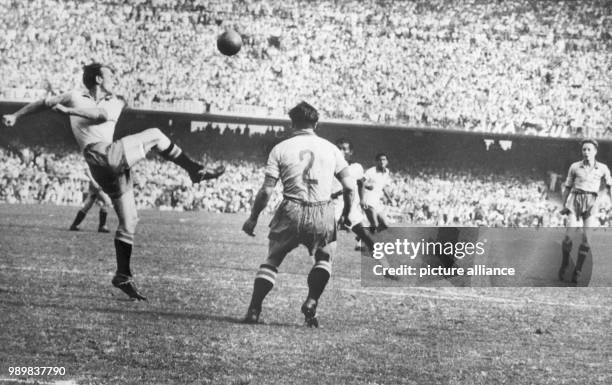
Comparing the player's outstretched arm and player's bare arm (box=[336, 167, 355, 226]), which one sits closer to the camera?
player's bare arm (box=[336, 167, 355, 226])

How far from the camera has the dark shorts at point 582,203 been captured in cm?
791

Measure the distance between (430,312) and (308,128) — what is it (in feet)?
5.27

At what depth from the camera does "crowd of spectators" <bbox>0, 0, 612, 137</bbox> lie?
14.2 m

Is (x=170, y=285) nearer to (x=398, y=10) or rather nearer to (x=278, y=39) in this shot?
(x=278, y=39)

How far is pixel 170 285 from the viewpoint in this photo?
5.72 meters

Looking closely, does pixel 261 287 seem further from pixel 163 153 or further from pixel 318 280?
pixel 163 153

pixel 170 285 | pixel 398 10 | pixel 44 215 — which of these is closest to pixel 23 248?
pixel 170 285

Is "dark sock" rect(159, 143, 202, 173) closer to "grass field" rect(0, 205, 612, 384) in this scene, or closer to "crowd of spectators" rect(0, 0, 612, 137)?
"grass field" rect(0, 205, 612, 384)

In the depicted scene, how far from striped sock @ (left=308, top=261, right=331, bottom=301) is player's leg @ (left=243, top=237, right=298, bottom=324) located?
0.63 ft

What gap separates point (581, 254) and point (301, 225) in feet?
12.5

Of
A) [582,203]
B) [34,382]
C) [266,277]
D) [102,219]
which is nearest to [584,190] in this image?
[582,203]

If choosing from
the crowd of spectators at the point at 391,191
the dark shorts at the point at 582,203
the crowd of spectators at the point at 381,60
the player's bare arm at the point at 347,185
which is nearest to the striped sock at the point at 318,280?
the player's bare arm at the point at 347,185

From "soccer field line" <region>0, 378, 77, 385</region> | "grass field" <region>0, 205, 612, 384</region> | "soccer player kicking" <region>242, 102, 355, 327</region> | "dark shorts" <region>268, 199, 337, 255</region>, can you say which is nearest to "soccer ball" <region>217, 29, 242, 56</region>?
"grass field" <region>0, 205, 612, 384</region>

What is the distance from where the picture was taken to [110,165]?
16.3 feet
